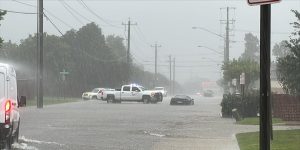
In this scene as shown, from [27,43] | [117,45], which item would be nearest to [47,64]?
[27,43]

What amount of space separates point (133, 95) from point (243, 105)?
26691 mm

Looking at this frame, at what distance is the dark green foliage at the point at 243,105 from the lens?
114 feet

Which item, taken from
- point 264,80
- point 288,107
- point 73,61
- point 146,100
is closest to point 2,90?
point 264,80

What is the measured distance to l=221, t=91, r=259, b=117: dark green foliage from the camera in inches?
1371

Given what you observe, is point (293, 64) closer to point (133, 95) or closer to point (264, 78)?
point (264, 78)

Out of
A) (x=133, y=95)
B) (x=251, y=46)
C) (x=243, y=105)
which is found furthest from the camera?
(x=251, y=46)

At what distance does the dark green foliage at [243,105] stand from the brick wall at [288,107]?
221 centimetres

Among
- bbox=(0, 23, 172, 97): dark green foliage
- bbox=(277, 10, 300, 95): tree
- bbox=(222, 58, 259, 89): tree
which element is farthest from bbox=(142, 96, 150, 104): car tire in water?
bbox=(277, 10, 300, 95): tree

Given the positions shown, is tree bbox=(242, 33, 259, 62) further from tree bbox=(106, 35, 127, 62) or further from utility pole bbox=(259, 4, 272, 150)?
utility pole bbox=(259, 4, 272, 150)

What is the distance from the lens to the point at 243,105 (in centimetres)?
3497

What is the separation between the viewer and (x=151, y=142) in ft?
61.6

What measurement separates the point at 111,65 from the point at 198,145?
84.6 metres

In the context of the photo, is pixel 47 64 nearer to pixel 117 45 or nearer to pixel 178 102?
pixel 178 102

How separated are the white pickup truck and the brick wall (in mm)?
28363
